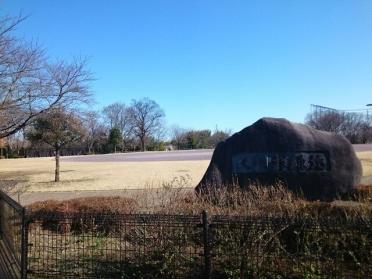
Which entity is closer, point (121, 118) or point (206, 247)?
point (206, 247)

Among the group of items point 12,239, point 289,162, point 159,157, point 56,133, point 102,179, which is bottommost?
point 12,239

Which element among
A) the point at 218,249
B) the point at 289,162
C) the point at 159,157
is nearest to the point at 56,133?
the point at 289,162

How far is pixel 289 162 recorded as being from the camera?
12258mm

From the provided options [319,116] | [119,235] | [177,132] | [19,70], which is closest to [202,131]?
[177,132]

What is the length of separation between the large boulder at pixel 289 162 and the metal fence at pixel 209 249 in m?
6.14

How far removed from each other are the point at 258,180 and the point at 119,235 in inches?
261

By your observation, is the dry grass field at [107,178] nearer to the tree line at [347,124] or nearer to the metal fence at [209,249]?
the metal fence at [209,249]

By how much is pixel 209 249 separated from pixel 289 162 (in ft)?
25.0

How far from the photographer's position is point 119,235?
610cm

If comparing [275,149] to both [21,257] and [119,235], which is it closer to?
[119,235]

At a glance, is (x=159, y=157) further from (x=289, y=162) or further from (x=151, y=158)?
(x=289, y=162)

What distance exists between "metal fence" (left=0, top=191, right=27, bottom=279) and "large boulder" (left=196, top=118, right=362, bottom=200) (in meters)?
5.66

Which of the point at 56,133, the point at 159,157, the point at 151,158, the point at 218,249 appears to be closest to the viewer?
the point at 218,249

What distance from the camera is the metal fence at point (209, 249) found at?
4793 mm
